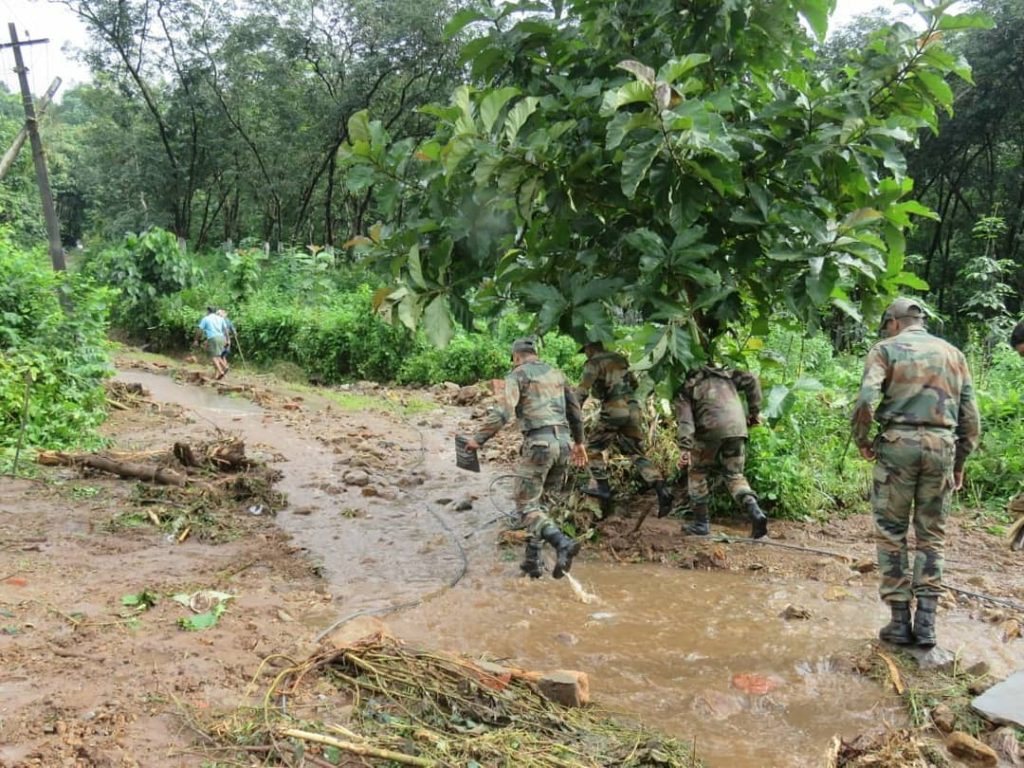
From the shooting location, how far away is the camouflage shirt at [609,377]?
22.9 feet

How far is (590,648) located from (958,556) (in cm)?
345

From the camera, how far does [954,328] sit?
23203mm

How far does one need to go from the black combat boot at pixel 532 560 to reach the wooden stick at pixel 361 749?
274 centimetres

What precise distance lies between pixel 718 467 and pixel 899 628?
2.37m

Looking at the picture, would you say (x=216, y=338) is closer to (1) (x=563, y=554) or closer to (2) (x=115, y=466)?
(2) (x=115, y=466)

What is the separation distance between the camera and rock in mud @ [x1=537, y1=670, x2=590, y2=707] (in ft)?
11.9

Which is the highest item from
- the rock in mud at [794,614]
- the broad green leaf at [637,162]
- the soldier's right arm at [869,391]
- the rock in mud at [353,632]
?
the broad green leaf at [637,162]

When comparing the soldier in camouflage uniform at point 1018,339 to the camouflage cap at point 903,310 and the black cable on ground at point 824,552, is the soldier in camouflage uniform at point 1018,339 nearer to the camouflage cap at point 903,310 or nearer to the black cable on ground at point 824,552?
the camouflage cap at point 903,310

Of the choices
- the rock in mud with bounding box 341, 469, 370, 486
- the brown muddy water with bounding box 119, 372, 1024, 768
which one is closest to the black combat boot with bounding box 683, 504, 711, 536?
the brown muddy water with bounding box 119, 372, 1024, 768

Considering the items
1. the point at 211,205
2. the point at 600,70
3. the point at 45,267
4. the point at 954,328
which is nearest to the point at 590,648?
the point at 600,70

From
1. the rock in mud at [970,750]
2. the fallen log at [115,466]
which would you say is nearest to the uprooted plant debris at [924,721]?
the rock in mud at [970,750]

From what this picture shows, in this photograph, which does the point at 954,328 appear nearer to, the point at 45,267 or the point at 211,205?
the point at 45,267

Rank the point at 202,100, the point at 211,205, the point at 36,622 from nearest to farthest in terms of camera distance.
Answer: the point at 36,622
the point at 202,100
the point at 211,205

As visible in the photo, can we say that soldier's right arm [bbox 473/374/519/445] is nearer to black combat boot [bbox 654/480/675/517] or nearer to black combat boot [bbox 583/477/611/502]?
black combat boot [bbox 583/477/611/502]
